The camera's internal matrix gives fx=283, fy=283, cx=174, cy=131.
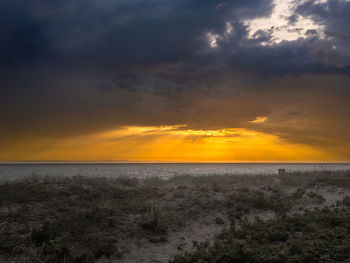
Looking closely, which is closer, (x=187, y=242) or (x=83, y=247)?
(x=83, y=247)

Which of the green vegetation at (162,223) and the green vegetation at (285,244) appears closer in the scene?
the green vegetation at (285,244)

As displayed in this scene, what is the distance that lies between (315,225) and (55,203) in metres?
12.6

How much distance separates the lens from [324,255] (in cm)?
838

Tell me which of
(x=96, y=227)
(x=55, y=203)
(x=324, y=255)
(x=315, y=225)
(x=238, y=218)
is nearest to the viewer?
(x=324, y=255)

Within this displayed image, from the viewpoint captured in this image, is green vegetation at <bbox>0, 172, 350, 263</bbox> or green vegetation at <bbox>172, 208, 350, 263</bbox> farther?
green vegetation at <bbox>0, 172, 350, 263</bbox>

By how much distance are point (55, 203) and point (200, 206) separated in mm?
8214

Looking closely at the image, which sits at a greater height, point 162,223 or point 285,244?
point 285,244

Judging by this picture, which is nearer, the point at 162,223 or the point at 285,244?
the point at 285,244

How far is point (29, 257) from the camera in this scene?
9.60 m

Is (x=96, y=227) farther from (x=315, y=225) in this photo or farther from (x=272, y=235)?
(x=315, y=225)

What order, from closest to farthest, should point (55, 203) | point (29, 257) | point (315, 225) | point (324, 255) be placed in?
point (324, 255) < point (29, 257) < point (315, 225) < point (55, 203)

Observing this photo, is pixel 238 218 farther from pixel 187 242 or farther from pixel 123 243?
pixel 123 243

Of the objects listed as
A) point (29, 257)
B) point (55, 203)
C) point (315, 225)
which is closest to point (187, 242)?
point (315, 225)

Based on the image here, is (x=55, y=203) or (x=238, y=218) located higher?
(x=55, y=203)
